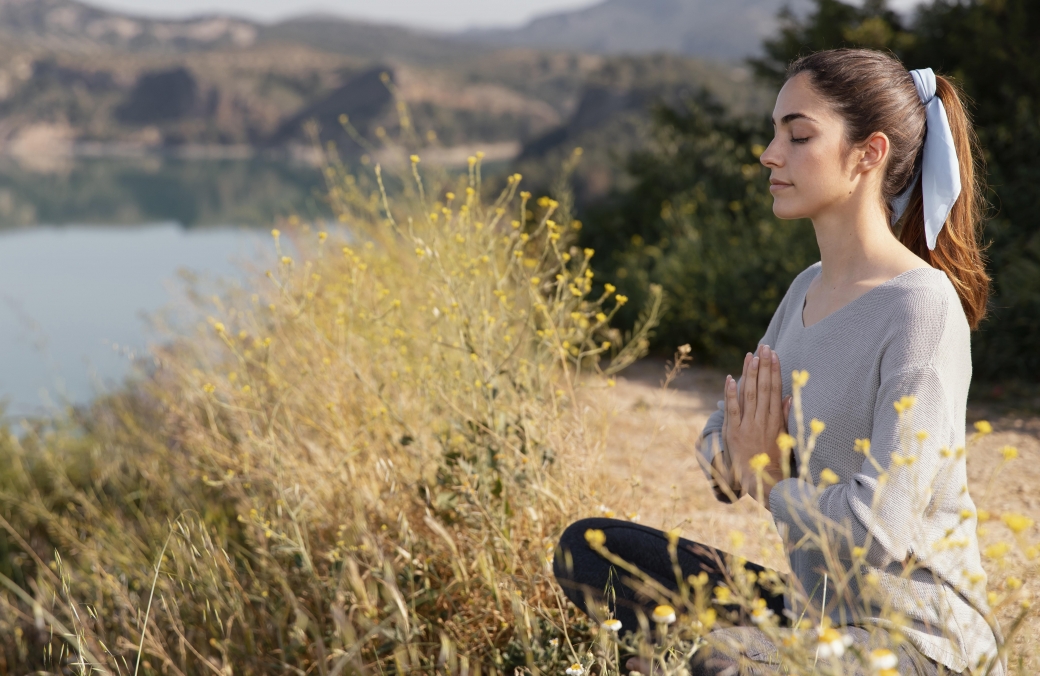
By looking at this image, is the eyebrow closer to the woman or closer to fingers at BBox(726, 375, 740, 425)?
the woman

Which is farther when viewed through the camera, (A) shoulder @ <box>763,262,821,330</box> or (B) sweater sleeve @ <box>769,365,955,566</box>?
(A) shoulder @ <box>763,262,821,330</box>

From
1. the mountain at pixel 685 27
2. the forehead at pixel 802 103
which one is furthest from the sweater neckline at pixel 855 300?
the mountain at pixel 685 27

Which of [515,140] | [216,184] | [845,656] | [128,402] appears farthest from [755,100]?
[515,140]

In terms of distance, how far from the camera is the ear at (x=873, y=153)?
1579 millimetres

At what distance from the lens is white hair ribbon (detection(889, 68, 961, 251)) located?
1.57 m

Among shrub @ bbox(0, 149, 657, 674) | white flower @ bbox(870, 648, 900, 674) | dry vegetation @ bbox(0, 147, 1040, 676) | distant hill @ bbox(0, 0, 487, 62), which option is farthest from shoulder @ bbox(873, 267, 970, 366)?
distant hill @ bbox(0, 0, 487, 62)

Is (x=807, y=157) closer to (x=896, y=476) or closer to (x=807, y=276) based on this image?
(x=807, y=276)

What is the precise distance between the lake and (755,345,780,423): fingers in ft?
6.89

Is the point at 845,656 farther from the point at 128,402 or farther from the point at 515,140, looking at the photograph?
the point at 515,140

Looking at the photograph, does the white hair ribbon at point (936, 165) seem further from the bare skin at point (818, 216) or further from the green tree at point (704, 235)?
the green tree at point (704, 235)

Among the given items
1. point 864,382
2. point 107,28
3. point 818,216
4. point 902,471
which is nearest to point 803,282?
point 818,216

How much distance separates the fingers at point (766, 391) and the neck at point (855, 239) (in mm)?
219

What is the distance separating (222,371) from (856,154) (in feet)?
11.1

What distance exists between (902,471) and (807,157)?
66 cm
